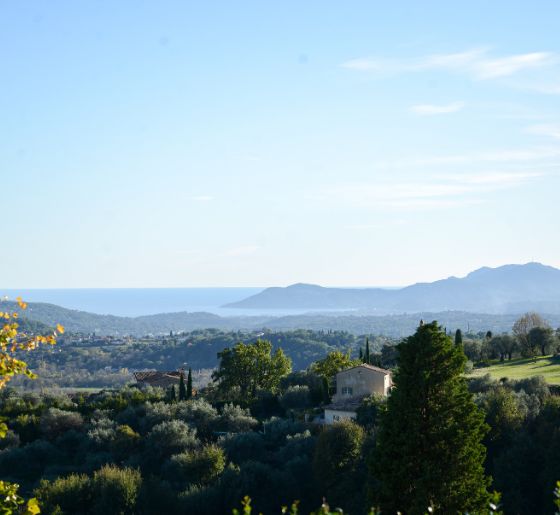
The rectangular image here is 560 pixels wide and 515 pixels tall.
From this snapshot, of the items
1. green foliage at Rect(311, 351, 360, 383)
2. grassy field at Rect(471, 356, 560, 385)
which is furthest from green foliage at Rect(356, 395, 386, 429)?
grassy field at Rect(471, 356, 560, 385)

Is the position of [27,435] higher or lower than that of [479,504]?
lower

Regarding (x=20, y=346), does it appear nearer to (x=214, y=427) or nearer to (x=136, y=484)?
(x=136, y=484)

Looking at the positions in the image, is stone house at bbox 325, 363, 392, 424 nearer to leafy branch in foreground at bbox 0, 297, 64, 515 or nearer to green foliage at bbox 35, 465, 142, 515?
green foliage at bbox 35, 465, 142, 515

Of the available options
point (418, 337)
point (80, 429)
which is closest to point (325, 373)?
point (80, 429)

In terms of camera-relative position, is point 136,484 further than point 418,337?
Yes

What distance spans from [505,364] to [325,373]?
21118mm

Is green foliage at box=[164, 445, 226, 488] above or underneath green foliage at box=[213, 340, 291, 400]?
underneath

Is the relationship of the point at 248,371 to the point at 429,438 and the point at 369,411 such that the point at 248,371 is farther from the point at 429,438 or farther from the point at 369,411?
the point at 429,438

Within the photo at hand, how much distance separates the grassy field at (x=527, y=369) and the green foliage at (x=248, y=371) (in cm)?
1893

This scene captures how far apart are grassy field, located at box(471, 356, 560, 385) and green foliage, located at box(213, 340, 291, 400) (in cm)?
1893

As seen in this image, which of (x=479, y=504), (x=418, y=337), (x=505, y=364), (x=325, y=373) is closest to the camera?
(x=479, y=504)

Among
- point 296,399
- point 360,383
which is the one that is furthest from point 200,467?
point 296,399

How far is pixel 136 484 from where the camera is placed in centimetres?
3797

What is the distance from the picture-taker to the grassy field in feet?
208
